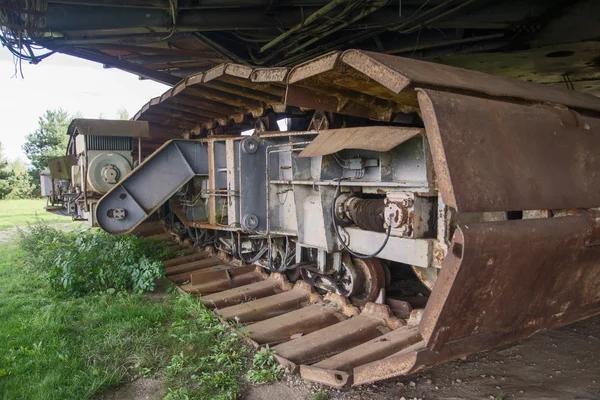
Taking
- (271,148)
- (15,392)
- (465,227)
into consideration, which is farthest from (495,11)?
(15,392)

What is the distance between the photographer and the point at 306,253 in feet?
13.8

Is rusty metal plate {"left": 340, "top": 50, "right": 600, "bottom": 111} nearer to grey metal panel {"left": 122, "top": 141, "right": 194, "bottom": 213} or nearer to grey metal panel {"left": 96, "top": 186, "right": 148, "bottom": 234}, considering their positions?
grey metal panel {"left": 122, "top": 141, "right": 194, "bottom": 213}

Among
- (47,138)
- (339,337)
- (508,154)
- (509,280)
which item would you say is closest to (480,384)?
(339,337)

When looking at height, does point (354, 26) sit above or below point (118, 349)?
above

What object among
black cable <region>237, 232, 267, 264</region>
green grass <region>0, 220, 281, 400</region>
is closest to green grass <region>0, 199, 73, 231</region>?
green grass <region>0, 220, 281, 400</region>

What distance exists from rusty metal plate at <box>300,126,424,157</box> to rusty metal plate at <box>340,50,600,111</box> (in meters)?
0.46

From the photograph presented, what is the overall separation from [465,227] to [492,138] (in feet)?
1.57

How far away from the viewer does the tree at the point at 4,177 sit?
28.7m

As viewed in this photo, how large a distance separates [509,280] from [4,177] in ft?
114

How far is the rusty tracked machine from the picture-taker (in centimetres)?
194

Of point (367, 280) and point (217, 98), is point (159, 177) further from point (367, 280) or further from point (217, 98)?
point (367, 280)

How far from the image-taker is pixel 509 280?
2014 millimetres

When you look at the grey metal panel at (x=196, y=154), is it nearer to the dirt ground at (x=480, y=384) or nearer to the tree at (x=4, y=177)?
the dirt ground at (x=480, y=384)

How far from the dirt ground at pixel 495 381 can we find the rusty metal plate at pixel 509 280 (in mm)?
642
